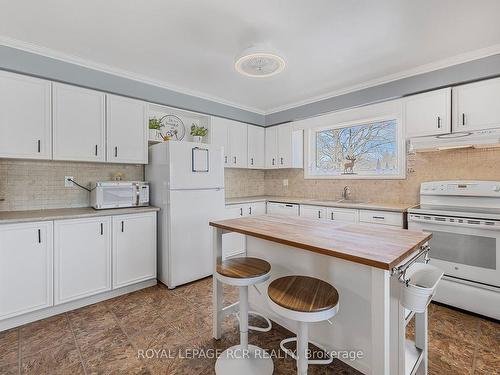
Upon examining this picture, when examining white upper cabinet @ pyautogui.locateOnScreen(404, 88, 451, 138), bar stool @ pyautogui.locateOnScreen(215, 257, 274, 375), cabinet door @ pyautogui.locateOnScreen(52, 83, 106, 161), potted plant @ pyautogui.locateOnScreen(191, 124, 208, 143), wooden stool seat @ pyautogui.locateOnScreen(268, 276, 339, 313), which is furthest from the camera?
potted plant @ pyautogui.locateOnScreen(191, 124, 208, 143)

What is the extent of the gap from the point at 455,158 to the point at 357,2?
2106 mm

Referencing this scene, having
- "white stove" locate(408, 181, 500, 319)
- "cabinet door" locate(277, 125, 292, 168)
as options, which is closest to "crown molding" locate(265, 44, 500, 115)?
"cabinet door" locate(277, 125, 292, 168)

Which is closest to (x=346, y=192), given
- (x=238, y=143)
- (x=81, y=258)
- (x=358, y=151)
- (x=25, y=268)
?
(x=358, y=151)

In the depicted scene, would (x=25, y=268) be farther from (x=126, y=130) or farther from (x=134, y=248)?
(x=126, y=130)

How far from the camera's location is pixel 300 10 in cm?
192

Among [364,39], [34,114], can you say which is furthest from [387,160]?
[34,114]

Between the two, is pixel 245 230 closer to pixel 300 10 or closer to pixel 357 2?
pixel 300 10

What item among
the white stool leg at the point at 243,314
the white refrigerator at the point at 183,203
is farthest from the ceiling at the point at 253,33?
the white stool leg at the point at 243,314

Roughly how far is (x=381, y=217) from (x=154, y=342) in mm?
2591

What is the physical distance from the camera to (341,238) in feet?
4.84

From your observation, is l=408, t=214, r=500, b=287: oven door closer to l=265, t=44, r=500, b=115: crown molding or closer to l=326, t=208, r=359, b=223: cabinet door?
l=326, t=208, r=359, b=223: cabinet door

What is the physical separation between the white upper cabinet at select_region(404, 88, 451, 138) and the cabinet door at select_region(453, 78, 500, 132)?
7 centimetres

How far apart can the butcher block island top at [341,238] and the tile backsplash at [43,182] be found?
6.55 feet

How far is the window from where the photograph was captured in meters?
3.35
